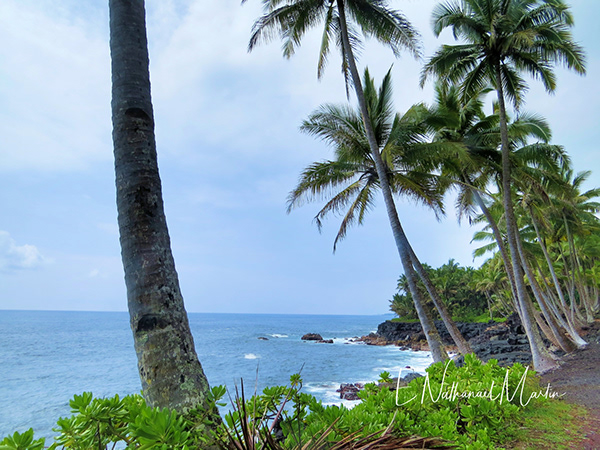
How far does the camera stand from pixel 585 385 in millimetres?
6359

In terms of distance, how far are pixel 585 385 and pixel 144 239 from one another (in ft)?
25.8

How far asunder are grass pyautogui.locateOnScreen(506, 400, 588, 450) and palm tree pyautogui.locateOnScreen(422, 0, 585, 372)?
23.6 ft

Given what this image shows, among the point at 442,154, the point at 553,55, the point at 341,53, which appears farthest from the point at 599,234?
the point at 341,53

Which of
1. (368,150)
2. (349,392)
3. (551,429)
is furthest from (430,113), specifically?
(349,392)

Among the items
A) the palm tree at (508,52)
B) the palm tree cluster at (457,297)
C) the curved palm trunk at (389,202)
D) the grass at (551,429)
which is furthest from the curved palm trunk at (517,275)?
the palm tree cluster at (457,297)

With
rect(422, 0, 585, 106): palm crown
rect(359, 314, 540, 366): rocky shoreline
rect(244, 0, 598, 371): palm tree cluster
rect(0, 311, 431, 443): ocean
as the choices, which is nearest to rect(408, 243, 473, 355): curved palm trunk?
rect(244, 0, 598, 371): palm tree cluster

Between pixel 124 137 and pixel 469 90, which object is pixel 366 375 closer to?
pixel 469 90

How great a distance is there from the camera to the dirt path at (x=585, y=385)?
146 inches

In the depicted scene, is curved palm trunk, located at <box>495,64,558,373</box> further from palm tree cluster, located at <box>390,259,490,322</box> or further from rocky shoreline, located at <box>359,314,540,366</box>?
palm tree cluster, located at <box>390,259,490,322</box>

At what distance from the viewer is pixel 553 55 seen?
1116 cm

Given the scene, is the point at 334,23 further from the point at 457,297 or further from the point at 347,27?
the point at 457,297

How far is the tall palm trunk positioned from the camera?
190cm

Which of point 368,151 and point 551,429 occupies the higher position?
point 368,151

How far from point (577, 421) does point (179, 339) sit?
15.0ft
